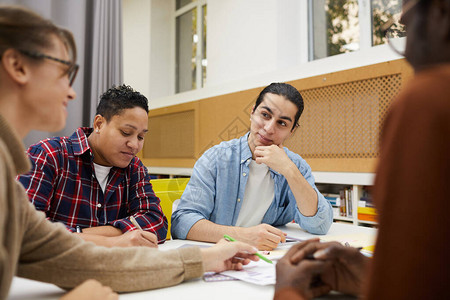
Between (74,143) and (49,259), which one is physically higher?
(74,143)

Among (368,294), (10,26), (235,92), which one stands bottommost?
(368,294)

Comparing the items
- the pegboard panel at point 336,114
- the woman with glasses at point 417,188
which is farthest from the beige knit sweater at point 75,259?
the pegboard panel at point 336,114

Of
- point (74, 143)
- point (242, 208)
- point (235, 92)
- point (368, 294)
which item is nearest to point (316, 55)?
point (235, 92)

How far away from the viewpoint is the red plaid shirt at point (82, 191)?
1.38 meters

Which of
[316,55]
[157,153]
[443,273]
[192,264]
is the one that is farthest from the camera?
[157,153]

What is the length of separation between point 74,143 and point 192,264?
951 millimetres

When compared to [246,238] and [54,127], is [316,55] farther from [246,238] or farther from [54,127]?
[54,127]

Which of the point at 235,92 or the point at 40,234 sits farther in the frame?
the point at 235,92

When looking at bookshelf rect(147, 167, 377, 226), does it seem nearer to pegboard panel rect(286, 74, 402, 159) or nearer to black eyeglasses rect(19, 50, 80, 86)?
pegboard panel rect(286, 74, 402, 159)

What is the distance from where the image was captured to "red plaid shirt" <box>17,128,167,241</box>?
138 centimetres

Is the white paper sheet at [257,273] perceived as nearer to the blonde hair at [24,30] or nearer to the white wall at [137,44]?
the blonde hair at [24,30]

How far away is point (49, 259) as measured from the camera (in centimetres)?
74

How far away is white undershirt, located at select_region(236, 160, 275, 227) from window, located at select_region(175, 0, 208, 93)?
2938 mm

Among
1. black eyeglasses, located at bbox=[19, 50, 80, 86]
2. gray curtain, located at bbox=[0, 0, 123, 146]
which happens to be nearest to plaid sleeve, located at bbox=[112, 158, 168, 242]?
black eyeglasses, located at bbox=[19, 50, 80, 86]
